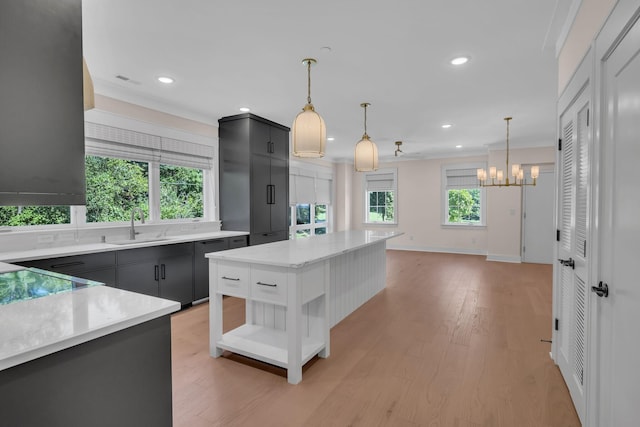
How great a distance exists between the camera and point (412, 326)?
3.33 metres

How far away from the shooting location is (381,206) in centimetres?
919

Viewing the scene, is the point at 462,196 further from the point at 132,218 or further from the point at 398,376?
the point at 132,218

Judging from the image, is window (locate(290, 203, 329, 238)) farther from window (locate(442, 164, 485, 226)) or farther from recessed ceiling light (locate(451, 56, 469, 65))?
recessed ceiling light (locate(451, 56, 469, 65))

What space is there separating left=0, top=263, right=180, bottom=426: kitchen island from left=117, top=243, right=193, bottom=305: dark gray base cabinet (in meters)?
2.10

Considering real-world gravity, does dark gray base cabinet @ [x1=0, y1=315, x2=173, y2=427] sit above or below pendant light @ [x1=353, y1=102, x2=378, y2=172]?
below

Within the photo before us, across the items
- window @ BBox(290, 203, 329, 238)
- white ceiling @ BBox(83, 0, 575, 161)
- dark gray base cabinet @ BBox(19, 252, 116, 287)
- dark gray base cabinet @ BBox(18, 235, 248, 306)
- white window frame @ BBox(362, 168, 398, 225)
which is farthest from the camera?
white window frame @ BBox(362, 168, 398, 225)

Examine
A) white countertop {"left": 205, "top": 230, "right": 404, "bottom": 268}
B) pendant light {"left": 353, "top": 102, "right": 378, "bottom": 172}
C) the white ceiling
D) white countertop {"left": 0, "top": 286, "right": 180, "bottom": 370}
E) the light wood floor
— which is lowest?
the light wood floor

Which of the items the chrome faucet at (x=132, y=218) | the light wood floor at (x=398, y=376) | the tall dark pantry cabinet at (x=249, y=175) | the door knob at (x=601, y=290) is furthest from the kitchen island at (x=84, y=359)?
the tall dark pantry cabinet at (x=249, y=175)

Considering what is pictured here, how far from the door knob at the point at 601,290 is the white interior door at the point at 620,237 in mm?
26

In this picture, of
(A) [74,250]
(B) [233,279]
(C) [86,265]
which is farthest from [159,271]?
(B) [233,279]

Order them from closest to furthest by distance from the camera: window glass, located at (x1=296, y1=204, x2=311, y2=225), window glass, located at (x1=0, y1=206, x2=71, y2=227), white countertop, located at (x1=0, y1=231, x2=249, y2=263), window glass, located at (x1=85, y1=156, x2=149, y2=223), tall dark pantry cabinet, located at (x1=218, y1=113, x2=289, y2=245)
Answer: white countertop, located at (x1=0, y1=231, x2=249, y2=263) < window glass, located at (x1=0, y1=206, x2=71, y2=227) < window glass, located at (x1=85, y1=156, x2=149, y2=223) < tall dark pantry cabinet, located at (x1=218, y1=113, x2=289, y2=245) < window glass, located at (x1=296, y1=204, x2=311, y2=225)

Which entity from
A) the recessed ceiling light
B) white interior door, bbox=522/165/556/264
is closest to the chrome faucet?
the recessed ceiling light

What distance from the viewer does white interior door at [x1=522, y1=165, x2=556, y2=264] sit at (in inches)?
264

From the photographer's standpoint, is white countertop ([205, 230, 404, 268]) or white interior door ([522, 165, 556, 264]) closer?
white countertop ([205, 230, 404, 268])
